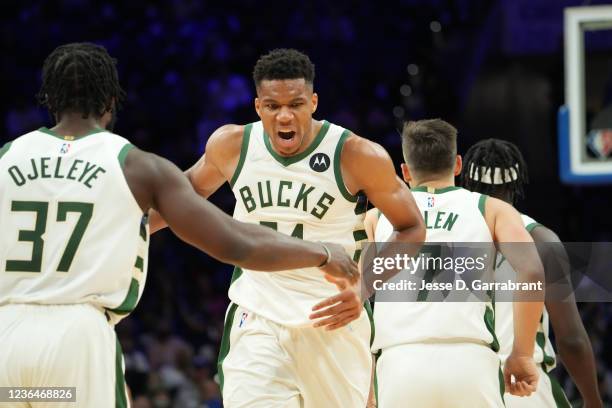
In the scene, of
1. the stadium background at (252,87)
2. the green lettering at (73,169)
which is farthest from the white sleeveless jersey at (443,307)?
the stadium background at (252,87)

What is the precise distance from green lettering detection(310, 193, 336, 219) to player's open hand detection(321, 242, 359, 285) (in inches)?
34.9

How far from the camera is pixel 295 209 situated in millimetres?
5336

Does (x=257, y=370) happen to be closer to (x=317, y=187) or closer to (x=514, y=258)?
(x=317, y=187)

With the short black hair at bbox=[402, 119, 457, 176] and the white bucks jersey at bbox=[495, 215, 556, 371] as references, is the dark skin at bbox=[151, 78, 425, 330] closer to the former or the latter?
the short black hair at bbox=[402, 119, 457, 176]

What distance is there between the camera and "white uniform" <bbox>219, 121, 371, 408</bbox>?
513 cm

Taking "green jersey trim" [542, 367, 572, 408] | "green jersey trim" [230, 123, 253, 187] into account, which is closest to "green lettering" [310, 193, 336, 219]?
"green jersey trim" [230, 123, 253, 187]

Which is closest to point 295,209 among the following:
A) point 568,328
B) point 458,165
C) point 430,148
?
point 430,148

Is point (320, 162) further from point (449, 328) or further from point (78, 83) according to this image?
point (78, 83)

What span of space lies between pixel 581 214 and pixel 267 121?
12216 millimetres

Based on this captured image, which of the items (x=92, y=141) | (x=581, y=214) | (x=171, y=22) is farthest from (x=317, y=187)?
(x=581, y=214)

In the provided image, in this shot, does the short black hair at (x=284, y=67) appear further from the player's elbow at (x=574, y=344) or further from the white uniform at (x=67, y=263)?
the player's elbow at (x=574, y=344)

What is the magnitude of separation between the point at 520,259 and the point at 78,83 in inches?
98.9

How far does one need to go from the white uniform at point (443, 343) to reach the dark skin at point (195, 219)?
107 centimetres

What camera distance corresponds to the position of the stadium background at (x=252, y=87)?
13164 mm
